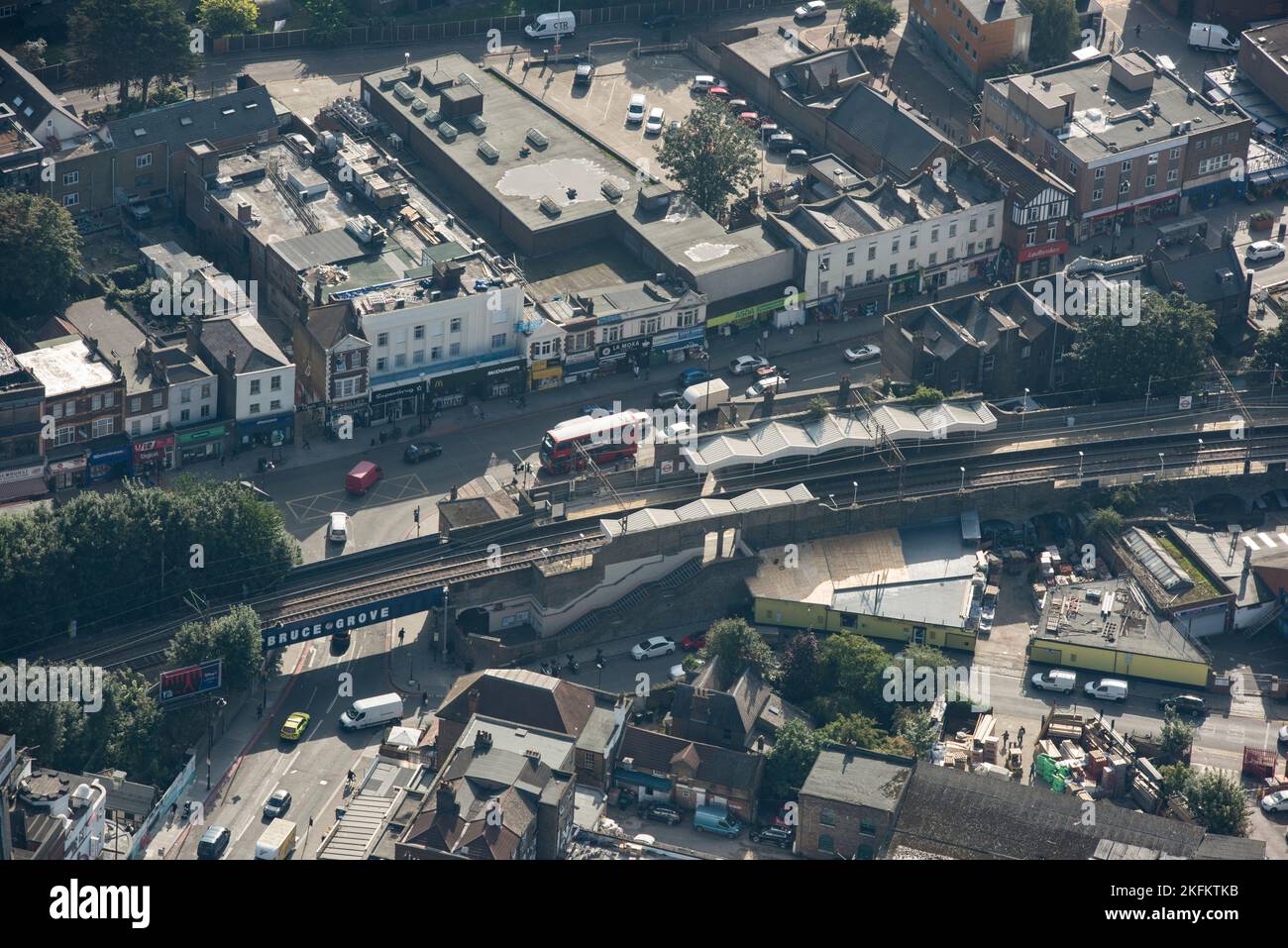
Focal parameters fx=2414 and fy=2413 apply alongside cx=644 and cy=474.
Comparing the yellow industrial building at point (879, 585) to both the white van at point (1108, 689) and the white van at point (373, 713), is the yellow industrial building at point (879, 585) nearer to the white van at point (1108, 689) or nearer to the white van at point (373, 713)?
the white van at point (1108, 689)

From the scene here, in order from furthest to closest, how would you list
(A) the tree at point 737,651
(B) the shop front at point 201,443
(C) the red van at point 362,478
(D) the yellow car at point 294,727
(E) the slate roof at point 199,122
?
(E) the slate roof at point 199,122
(B) the shop front at point 201,443
(C) the red van at point 362,478
(A) the tree at point 737,651
(D) the yellow car at point 294,727

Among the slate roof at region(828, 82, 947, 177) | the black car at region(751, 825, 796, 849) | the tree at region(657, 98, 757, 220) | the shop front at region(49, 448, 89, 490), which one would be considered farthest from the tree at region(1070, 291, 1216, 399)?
the shop front at region(49, 448, 89, 490)

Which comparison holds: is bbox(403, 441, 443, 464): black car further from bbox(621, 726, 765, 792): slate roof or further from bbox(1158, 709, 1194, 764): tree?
bbox(1158, 709, 1194, 764): tree

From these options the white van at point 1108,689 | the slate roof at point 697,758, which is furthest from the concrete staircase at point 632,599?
the white van at point 1108,689

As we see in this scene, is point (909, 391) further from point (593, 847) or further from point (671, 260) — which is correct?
point (593, 847)

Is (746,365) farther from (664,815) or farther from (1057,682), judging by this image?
(664,815)
